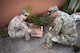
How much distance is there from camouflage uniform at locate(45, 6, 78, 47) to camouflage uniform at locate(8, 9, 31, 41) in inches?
23.8

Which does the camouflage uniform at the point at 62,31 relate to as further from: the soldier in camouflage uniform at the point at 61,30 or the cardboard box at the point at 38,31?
the cardboard box at the point at 38,31

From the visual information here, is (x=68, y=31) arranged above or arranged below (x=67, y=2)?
below

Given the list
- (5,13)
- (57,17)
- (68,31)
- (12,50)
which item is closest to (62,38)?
(68,31)

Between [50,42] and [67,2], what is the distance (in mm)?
1851

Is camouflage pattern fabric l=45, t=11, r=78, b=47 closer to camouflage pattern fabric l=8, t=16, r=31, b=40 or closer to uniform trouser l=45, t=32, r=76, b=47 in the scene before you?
uniform trouser l=45, t=32, r=76, b=47

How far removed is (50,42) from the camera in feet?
19.2

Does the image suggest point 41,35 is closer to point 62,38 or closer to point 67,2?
point 62,38

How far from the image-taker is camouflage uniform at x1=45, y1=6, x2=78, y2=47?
5520 mm

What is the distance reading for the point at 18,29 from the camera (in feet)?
19.6

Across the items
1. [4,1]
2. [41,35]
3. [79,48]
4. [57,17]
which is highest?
[4,1]

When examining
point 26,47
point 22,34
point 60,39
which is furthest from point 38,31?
point 60,39

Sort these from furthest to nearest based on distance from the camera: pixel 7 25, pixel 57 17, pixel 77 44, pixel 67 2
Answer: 1. pixel 67 2
2. pixel 7 25
3. pixel 77 44
4. pixel 57 17

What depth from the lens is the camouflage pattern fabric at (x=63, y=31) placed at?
5518 millimetres

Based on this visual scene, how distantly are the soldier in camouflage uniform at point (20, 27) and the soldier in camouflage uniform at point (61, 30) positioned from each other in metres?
0.58
